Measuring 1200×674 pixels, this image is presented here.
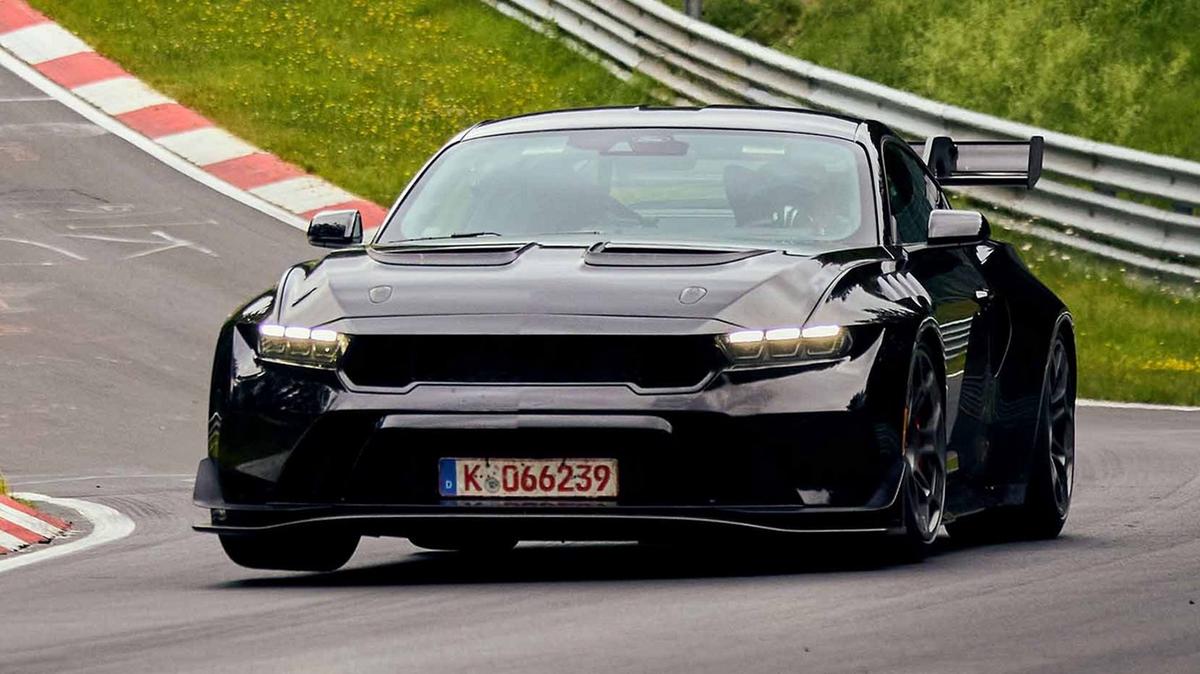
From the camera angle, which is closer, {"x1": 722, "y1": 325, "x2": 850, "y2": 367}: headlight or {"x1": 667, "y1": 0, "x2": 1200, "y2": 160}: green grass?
{"x1": 722, "y1": 325, "x2": 850, "y2": 367}: headlight

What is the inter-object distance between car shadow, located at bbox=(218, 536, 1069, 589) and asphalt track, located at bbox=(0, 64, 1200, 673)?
19 millimetres

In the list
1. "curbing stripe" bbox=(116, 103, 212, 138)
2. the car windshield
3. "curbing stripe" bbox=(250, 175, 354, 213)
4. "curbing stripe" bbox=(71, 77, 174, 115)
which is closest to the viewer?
the car windshield

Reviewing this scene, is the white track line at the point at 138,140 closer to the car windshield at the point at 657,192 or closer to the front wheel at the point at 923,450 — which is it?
the car windshield at the point at 657,192

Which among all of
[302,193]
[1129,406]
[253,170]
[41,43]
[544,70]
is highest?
[41,43]

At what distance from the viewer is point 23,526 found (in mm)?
9883

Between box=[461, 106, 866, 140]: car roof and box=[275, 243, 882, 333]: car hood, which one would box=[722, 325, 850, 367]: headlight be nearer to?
box=[275, 243, 882, 333]: car hood

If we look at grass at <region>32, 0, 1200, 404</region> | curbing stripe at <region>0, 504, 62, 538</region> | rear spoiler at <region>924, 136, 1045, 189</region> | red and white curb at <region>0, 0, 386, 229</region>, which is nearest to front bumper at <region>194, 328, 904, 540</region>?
curbing stripe at <region>0, 504, 62, 538</region>

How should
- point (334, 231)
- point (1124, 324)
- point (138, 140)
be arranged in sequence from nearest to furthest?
point (334, 231) < point (1124, 324) < point (138, 140)

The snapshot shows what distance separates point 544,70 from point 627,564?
1573 cm

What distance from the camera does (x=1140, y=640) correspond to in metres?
6.54

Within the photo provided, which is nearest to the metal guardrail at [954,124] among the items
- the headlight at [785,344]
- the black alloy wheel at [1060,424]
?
the black alloy wheel at [1060,424]

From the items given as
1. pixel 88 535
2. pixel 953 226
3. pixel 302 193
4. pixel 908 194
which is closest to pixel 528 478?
pixel 953 226

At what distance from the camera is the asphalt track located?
635cm

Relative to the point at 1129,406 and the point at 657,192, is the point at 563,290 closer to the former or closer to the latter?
the point at 657,192
